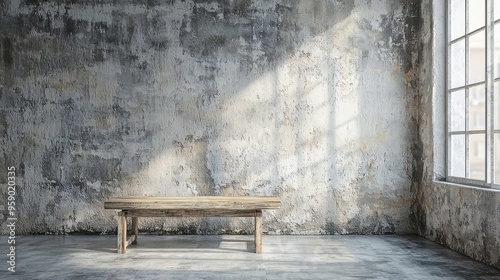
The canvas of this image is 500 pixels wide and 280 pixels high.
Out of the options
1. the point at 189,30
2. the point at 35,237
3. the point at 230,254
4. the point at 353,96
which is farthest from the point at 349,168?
the point at 35,237

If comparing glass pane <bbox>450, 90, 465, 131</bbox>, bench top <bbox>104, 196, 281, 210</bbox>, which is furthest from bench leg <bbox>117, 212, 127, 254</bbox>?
glass pane <bbox>450, 90, 465, 131</bbox>

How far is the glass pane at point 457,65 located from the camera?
20.5ft

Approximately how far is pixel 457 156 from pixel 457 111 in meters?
0.49

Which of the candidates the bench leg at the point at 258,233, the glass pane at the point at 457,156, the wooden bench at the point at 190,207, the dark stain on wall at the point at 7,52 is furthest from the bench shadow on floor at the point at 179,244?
the dark stain on wall at the point at 7,52

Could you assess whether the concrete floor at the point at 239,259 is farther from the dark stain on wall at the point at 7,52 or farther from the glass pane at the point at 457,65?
the dark stain on wall at the point at 7,52

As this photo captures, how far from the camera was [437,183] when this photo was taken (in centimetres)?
637

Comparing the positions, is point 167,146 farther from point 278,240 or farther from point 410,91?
point 410,91

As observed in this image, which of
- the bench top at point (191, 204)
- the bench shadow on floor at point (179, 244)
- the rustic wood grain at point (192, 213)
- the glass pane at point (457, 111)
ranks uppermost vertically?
A: the glass pane at point (457, 111)

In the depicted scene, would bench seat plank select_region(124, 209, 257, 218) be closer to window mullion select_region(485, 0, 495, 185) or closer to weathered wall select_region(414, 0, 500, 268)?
weathered wall select_region(414, 0, 500, 268)

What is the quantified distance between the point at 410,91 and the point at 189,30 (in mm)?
2779

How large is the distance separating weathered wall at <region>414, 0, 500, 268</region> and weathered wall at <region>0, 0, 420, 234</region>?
24 cm

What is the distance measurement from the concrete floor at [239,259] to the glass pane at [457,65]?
5.85ft

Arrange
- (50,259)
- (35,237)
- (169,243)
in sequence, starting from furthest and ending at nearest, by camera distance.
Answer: (35,237) → (169,243) → (50,259)

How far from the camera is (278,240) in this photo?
6.55 m
